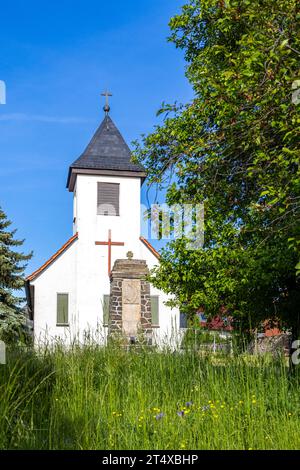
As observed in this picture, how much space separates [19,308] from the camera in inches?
1096

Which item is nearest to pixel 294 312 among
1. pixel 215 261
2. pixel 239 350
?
pixel 215 261

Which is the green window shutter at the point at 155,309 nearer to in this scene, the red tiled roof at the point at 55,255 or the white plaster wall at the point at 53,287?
the white plaster wall at the point at 53,287

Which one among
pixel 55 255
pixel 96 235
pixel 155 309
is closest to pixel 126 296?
pixel 96 235

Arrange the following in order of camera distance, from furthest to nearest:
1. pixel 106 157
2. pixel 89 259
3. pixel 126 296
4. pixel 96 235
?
pixel 106 157 → pixel 96 235 → pixel 89 259 → pixel 126 296

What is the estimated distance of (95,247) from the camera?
87.6 ft

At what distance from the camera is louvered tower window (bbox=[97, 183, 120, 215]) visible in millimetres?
27359

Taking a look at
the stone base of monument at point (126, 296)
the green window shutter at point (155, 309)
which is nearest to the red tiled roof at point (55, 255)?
the green window shutter at point (155, 309)

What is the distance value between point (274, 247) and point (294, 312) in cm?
189

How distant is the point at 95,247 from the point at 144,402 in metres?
19.9

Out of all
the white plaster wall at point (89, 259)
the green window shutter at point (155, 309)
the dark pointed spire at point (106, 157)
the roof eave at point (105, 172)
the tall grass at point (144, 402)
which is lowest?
the tall grass at point (144, 402)

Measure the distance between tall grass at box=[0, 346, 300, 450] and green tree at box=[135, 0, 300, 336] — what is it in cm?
208

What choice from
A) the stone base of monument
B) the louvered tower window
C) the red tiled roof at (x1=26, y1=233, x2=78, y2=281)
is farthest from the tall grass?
the louvered tower window

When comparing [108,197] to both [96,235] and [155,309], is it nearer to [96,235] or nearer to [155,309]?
[96,235]

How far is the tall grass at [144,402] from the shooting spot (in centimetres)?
591
